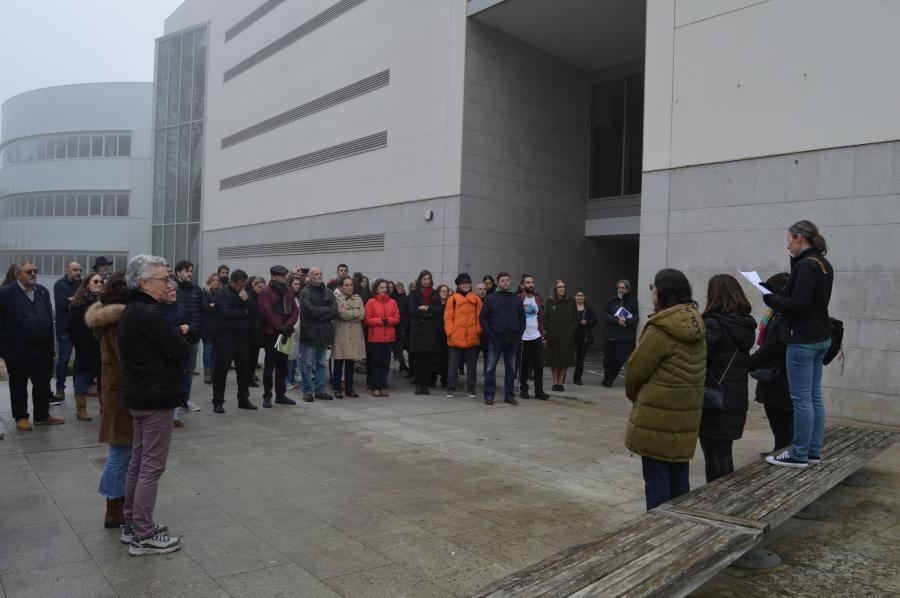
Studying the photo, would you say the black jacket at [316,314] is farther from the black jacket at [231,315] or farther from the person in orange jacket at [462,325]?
the person in orange jacket at [462,325]

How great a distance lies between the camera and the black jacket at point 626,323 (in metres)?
11.7

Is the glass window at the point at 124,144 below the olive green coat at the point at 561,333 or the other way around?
the other way around

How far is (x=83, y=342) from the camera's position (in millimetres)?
8312

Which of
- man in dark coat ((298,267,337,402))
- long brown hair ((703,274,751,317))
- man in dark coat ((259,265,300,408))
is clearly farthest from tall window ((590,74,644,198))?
long brown hair ((703,274,751,317))

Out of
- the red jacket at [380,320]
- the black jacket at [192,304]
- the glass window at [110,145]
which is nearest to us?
the black jacket at [192,304]

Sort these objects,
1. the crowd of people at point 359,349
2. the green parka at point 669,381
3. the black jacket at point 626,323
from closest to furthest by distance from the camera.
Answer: the green parka at point 669,381, the crowd of people at point 359,349, the black jacket at point 626,323

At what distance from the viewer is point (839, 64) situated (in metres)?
9.49

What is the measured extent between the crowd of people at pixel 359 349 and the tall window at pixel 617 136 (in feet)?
27.1

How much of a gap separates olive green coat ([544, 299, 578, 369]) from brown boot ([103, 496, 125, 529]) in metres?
7.87

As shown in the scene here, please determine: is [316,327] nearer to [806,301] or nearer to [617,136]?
[806,301]

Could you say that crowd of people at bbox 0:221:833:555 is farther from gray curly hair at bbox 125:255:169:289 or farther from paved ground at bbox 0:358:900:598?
paved ground at bbox 0:358:900:598

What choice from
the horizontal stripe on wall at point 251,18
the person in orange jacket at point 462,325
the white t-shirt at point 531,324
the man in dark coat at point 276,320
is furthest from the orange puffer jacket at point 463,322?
the horizontal stripe on wall at point 251,18

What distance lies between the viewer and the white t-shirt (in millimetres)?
10469

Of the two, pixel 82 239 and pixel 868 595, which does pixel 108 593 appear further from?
pixel 82 239
